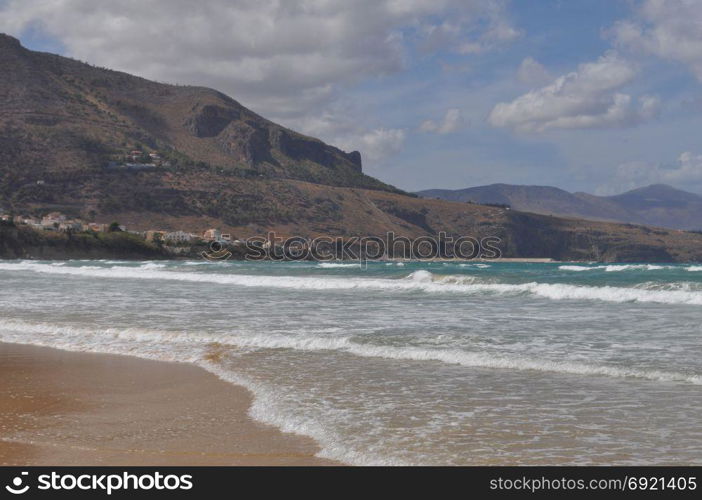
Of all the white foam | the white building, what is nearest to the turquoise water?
the white foam

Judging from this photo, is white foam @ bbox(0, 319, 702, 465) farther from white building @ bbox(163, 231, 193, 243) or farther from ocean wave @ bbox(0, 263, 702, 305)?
white building @ bbox(163, 231, 193, 243)

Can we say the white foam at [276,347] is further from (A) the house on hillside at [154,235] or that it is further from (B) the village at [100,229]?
(A) the house on hillside at [154,235]

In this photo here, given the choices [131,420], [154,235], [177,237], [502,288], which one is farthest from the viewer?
[177,237]

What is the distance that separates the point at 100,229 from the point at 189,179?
31.0 m

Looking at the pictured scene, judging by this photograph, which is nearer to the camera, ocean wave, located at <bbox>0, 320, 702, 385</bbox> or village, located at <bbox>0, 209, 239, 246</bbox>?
ocean wave, located at <bbox>0, 320, 702, 385</bbox>

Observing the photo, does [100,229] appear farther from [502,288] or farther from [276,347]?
[276,347]

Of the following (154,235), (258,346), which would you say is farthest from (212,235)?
(258,346)

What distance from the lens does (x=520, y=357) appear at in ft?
33.5

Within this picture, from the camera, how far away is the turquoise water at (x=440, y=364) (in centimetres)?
593

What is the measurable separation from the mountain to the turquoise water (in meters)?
85.9

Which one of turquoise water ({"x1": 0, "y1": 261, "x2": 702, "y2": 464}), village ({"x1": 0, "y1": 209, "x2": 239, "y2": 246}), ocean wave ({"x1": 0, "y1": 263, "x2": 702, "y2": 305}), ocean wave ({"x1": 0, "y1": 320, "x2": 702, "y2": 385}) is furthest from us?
village ({"x1": 0, "y1": 209, "x2": 239, "y2": 246})

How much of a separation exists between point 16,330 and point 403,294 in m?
14.4

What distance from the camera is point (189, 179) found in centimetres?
13125

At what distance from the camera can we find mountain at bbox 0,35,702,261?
115688mm
